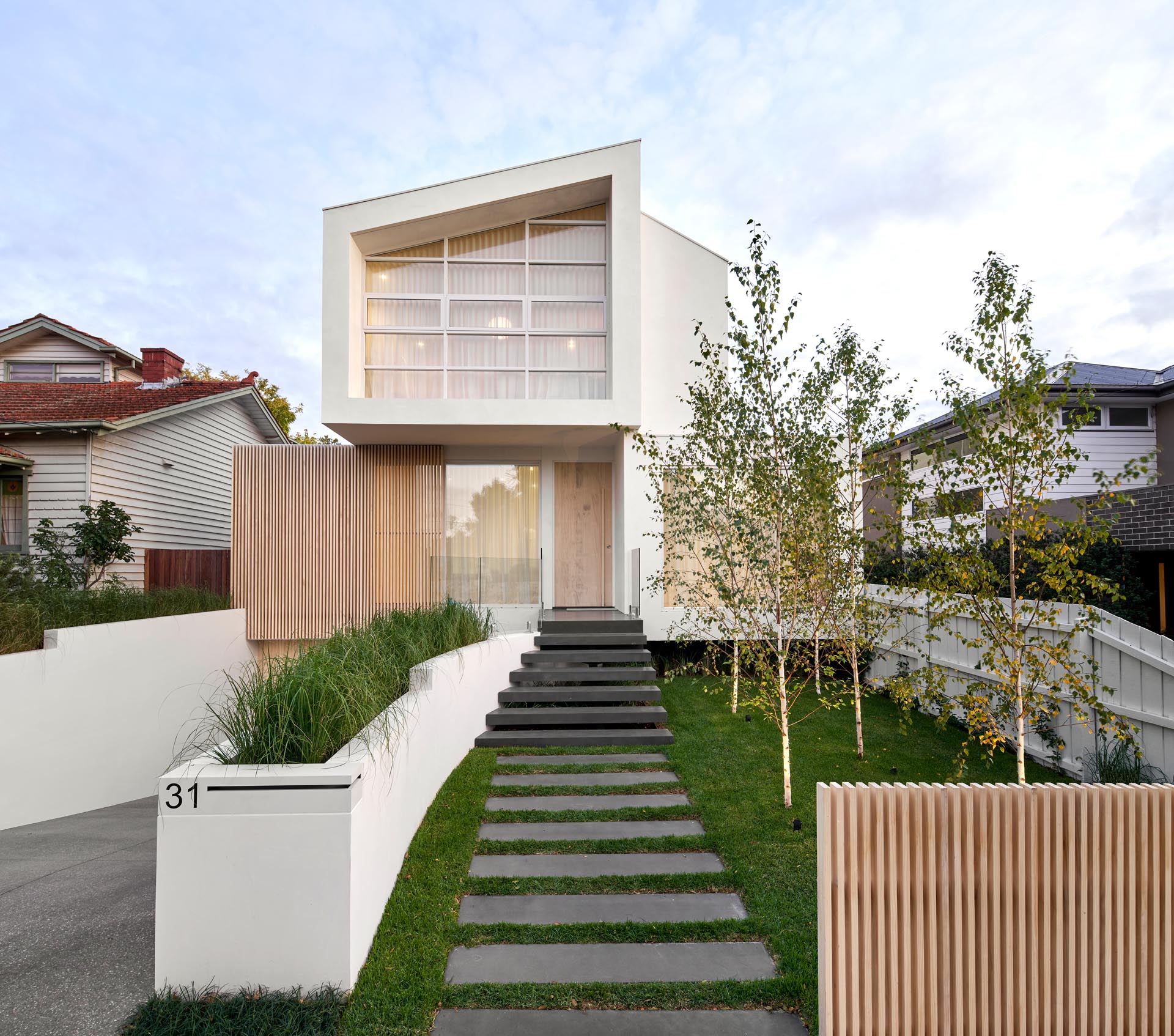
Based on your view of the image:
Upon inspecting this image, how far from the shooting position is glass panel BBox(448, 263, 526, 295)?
1015cm

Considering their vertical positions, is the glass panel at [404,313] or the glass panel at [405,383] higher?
the glass panel at [404,313]

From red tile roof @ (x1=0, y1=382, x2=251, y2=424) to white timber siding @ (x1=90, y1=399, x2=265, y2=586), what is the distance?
39 centimetres

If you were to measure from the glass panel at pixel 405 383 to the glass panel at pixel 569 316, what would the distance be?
186 cm

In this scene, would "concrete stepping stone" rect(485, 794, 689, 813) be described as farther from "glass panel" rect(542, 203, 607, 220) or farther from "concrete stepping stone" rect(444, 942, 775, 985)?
"glass panel" rect(542, 203, 607, 220)

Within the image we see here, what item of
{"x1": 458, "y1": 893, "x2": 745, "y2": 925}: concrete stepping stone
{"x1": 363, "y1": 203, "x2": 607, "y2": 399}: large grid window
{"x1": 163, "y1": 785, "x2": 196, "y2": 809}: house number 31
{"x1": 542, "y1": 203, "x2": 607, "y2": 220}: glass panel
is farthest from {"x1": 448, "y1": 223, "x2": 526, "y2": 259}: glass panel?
{"x1": 458, "y1": 893, "x2": 745, "y2": 925}: concrete stepping stone

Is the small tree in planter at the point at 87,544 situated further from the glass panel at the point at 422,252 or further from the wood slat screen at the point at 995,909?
the wood slat screen at the point at 995,909

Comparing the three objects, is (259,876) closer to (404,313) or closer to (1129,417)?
(404,313)

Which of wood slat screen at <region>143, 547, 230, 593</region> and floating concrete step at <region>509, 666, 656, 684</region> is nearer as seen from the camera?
floating concrete step at <region>509, 666, 656, 684</region>

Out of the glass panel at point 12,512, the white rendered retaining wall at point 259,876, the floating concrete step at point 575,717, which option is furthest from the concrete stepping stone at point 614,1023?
the glass panel at point 12,512

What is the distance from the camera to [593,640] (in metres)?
8.71

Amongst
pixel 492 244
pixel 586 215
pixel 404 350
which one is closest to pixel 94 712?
pixel 404 350

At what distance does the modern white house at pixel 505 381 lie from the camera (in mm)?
9500

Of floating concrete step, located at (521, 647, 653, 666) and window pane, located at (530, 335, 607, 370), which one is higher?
window pane, located at (530, 335, 607, 370)

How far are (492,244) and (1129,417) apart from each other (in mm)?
13410
